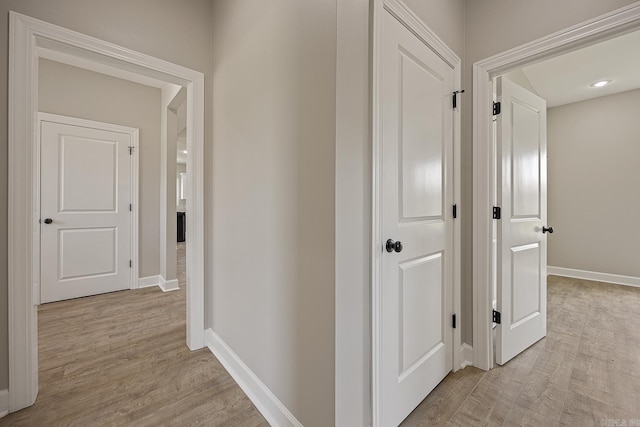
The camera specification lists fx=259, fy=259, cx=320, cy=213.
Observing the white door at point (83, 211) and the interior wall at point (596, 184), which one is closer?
the white door at point (83, 211)

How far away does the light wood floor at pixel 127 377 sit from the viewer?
140 cm

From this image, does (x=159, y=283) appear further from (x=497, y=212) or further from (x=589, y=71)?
(x=589, y=71)

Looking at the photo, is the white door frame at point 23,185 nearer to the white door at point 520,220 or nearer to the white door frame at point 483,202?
the white door frame at point 483,202

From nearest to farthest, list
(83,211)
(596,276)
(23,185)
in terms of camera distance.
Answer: (23,185)
(83,211)
(596,276)

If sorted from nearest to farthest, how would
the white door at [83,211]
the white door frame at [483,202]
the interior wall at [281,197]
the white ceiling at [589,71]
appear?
1. the interior wall at [281,197]
2. the white door frame at [483,202]
3. the white ceiling at [589,71]
4. the white door at [83,211]

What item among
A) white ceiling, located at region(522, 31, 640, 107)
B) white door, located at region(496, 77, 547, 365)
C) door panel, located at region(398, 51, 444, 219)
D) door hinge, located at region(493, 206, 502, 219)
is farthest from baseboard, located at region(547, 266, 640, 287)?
door panel, located at region(398, 51, 444, 219)

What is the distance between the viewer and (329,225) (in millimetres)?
1073

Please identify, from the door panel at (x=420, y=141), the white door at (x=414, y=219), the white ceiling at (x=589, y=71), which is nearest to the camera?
the white door at (x=414, y=219)

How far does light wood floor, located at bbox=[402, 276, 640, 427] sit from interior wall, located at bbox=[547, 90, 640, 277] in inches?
74.8

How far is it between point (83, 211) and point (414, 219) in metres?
3.89

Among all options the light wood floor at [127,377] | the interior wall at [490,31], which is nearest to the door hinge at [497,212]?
the interior wall at [490,31]

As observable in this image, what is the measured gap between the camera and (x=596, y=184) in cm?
384

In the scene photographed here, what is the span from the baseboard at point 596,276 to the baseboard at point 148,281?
6.13 meters

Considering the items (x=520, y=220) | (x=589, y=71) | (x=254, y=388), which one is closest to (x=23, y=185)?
(x=254, y=388)
